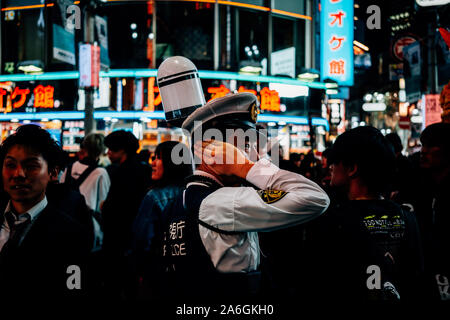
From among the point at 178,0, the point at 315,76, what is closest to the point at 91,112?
the point at 178,0

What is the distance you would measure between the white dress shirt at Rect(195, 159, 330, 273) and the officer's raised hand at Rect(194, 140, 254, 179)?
8 cm

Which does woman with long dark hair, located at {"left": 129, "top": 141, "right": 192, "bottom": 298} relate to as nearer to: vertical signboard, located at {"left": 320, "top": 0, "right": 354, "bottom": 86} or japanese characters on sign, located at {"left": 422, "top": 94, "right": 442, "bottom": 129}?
japanese characters on sign, located at {"left": 422, "top": 94, "right": 442, "bottom": 129}

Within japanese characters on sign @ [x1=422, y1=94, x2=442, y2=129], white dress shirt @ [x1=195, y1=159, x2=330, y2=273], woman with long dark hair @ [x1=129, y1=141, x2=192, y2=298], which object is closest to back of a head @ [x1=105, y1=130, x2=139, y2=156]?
woman with long dark hair @ [x1=129, y1=141, x2=192, y2=298]

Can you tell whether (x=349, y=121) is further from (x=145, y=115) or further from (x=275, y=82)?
(x=145, y=115)

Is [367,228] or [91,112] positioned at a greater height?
[91,112]

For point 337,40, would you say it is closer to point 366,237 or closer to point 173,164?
point 173,164

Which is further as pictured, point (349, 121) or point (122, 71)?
point (349, 121)

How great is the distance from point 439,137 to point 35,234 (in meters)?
3.07

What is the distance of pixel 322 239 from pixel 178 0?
725 inches

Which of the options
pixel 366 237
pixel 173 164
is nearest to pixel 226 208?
pixel 366 237

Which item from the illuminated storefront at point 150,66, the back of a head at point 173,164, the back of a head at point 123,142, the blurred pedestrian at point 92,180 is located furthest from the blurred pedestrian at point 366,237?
the illuminated storefront at point 150,66

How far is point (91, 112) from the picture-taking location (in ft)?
33.7

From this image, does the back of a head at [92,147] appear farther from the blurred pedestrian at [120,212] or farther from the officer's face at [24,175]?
the officer's face at [24,175]

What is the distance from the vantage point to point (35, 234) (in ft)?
7.17
